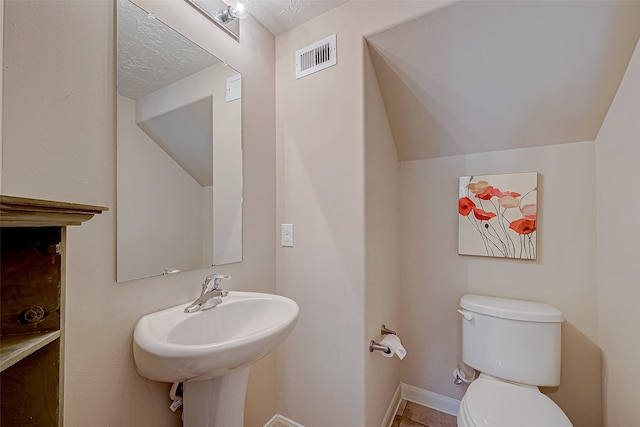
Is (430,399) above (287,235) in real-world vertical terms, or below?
below

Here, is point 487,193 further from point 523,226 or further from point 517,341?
point 517,341

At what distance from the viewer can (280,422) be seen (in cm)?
143

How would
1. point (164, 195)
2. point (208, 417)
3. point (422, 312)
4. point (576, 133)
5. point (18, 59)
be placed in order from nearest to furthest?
point (18, 59)
point (208, 417)
point (164, 195)
point (576, 133)
point (422, 312)

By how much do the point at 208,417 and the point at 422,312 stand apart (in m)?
1.36

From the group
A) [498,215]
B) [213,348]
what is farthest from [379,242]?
[213,348]

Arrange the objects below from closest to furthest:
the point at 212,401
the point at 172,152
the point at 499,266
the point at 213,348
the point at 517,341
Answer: the point at 213,348 → the point at 212,401 → the point at 172,152 → the point at 517,341 → the point at 499,266

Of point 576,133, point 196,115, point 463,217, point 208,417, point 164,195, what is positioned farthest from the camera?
point 463,217

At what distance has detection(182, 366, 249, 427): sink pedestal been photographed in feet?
2.98

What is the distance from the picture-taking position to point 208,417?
0.91 m

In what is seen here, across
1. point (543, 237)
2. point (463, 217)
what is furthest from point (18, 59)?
point (543, 237)

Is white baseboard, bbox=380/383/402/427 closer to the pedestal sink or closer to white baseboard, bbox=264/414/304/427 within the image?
white baseboard, bbox=264/414/304/427

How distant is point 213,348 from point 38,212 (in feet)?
1.57

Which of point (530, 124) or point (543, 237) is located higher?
point (530, 124)

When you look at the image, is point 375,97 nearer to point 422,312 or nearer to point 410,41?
point 410,41
